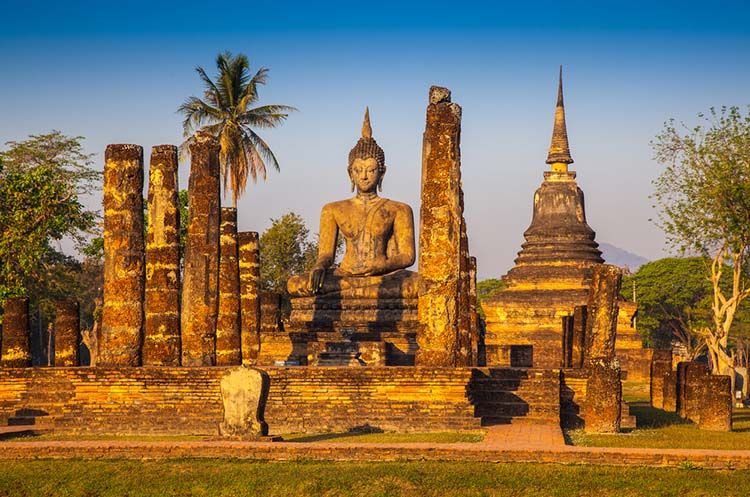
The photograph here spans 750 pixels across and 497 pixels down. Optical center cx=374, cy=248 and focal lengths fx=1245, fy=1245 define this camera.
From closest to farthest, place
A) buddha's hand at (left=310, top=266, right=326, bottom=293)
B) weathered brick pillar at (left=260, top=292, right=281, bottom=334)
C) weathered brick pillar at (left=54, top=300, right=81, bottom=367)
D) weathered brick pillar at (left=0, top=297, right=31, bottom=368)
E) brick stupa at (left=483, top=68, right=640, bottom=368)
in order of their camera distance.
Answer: weathered brick pillar at (left=0, top=297, right=31, bottom=368) → weathered brick pillar at (left=54, top=300, right=81, bottom=367) → buddha's hand at (left=310, top=266, right=326, bottom=293) → weathered brick pillar at (left=260, top=292, right=281, bottom=334) → brick stupa at (left=483, top=68, right=640, bottom=368)

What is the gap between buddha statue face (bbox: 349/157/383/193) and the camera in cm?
2584

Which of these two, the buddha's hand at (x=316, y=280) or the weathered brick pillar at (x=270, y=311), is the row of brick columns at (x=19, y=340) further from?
the buddha's hand at (x=316, y=280)

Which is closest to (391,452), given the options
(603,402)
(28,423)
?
(603,402)

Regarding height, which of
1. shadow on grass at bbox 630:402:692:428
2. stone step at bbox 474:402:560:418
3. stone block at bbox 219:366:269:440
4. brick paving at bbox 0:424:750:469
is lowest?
shadow on grass at bbox 630:402:692:428

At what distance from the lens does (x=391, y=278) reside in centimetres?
2494

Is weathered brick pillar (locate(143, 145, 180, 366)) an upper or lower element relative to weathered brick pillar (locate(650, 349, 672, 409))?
upper

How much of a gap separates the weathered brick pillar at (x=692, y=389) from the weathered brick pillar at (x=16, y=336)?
37.8ft

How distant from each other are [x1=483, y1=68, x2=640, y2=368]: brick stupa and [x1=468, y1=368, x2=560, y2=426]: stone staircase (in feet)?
83.2

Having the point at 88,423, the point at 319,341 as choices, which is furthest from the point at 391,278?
the point at 88,423

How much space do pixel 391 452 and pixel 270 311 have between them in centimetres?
1354

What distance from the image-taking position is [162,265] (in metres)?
19.6

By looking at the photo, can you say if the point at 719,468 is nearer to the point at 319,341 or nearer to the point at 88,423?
the point at 88,423

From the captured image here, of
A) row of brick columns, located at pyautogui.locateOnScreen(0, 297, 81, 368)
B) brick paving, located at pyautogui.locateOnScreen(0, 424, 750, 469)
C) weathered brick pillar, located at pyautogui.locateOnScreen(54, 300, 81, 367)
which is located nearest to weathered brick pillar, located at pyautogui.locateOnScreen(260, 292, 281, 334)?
weathered brick pillar, located at pyautogui.locateOnScreen(54, 300, 81, 367)

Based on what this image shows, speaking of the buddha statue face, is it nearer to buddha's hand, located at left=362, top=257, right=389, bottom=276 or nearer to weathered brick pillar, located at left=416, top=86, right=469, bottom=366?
buddha's hand, located at left=362, top=257, right=389, bottom=276
